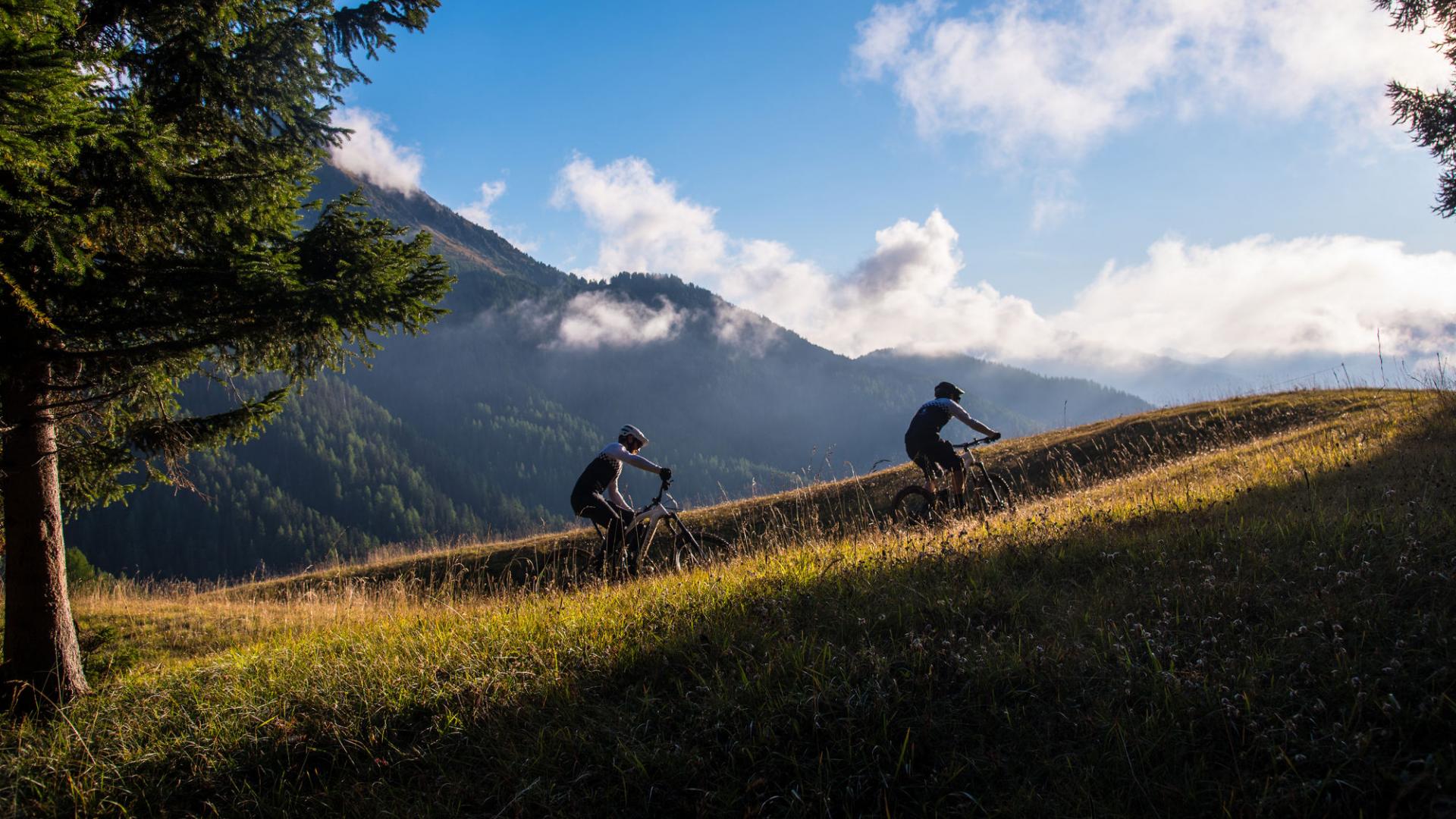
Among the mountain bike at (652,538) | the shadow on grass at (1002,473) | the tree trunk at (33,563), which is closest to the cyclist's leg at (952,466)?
the mountain bike at (652,538)

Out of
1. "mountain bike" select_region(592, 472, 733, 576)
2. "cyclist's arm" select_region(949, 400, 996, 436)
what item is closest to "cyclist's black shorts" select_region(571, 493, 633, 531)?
"mountain bike" select_region(592, 472, 733, 576)

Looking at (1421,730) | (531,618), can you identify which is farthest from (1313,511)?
(531,618)

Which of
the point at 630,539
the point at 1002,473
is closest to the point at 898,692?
the point at 630,539

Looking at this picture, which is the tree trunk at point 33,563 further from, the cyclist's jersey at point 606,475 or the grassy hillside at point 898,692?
the cyclist's jersey at point 606,475

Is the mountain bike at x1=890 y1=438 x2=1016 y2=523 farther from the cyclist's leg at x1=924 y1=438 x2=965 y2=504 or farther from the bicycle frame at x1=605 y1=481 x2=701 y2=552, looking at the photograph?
the bicycle frame at x1=605 y1=481 x2=701 y2=552

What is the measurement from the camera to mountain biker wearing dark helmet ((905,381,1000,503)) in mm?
10641

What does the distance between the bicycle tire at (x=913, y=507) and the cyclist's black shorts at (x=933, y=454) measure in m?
0.49

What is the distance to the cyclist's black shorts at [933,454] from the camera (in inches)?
421

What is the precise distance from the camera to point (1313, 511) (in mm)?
5332

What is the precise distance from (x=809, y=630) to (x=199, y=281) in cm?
670

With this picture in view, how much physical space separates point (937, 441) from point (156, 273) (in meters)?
10.3

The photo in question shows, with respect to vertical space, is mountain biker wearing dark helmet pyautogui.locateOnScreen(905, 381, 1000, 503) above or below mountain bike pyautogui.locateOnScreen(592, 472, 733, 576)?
above

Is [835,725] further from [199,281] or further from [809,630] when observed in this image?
[199,281]

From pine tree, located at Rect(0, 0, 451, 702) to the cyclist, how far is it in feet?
12.6
